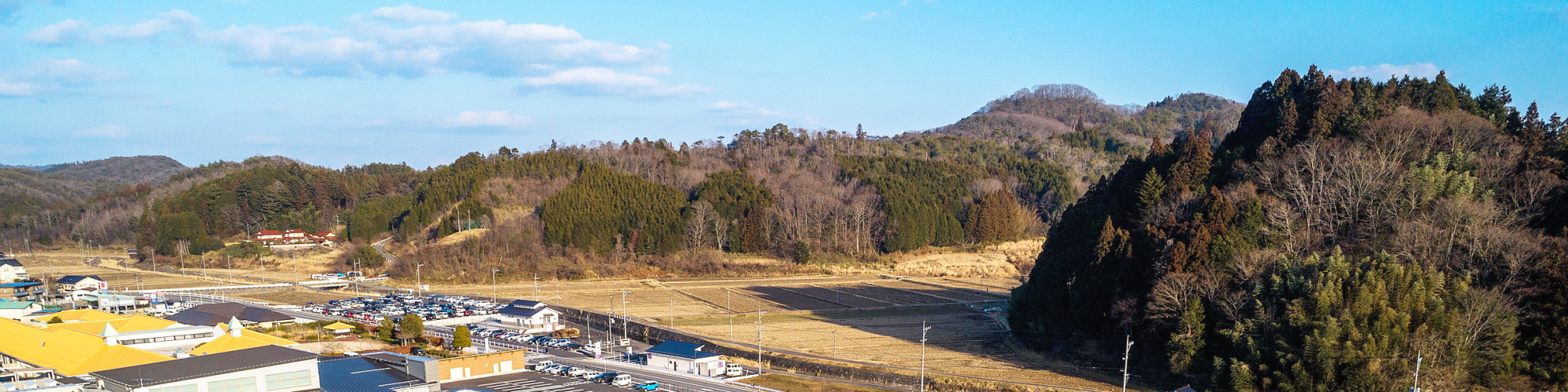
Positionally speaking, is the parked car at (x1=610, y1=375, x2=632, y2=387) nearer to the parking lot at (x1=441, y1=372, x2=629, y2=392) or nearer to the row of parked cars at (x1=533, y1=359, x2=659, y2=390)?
the row of parked cars at (x1=533, y1=359, x2=659, y2=390)

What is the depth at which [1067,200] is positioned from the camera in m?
77.9

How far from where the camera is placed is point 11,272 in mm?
57531

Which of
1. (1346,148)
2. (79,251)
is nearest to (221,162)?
(79,251)

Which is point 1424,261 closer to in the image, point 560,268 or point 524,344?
point 524,344

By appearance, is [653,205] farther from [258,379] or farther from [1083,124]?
[1083,124]

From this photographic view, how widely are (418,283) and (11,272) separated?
28.1 metres

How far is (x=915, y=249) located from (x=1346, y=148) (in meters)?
39.8

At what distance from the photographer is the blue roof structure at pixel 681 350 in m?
29.0

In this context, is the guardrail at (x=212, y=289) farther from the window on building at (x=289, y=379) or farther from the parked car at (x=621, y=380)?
the parked car at (x=621, y=380)

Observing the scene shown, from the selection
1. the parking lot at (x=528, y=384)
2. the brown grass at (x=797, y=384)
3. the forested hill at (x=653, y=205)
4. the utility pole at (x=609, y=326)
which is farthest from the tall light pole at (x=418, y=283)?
the brown grass at (x=797, y=384)

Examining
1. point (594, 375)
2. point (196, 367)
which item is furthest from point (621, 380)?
point (196, 367)

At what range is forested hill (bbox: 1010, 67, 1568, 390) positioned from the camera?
2152cm

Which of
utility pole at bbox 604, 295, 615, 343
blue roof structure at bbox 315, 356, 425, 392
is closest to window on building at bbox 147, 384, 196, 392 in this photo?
blue roof structure at bbox 315, 356, 425, 392

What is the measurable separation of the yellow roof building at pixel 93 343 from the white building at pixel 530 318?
35.2 ft
